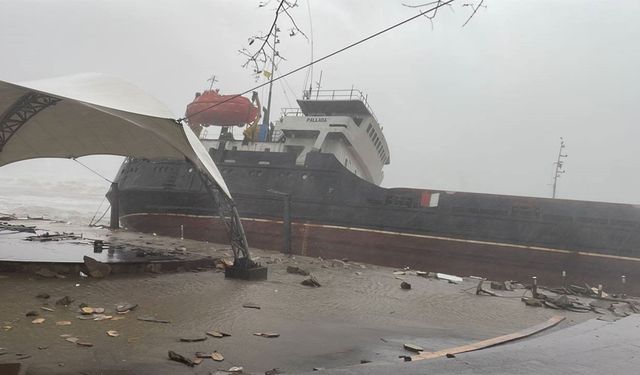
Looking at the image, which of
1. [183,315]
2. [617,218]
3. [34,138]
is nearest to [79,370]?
[183,315]

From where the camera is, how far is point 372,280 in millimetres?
10805

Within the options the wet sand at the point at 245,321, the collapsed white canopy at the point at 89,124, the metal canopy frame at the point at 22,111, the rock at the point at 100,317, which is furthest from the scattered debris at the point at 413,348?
the metal canopy frame at the point at 22,111

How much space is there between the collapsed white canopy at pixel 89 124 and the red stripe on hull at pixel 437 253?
7.63 m

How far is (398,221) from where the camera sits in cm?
1669

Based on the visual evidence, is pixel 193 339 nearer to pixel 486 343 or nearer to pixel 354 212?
pixel 486 343

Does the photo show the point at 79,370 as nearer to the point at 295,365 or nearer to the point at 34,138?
the point at 295,365

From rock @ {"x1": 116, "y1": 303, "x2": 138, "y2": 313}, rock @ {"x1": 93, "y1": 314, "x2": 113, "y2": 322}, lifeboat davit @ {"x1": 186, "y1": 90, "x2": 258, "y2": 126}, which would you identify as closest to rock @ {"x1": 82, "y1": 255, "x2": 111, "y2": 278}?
rock @ {"x1": 116, "y1": 303, "x2": 138, "y2": 313}

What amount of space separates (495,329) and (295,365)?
12.3 ft

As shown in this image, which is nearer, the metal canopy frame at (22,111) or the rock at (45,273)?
the rock at (45,273)

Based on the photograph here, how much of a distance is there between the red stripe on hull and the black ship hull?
35 millimetres

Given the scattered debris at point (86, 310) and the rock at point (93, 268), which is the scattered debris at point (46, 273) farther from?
the scattered debris at point (86, 310)

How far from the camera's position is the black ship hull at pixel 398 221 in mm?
14445

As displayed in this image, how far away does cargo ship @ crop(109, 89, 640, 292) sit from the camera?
14.5 meters

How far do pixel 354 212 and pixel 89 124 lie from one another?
397 inches
